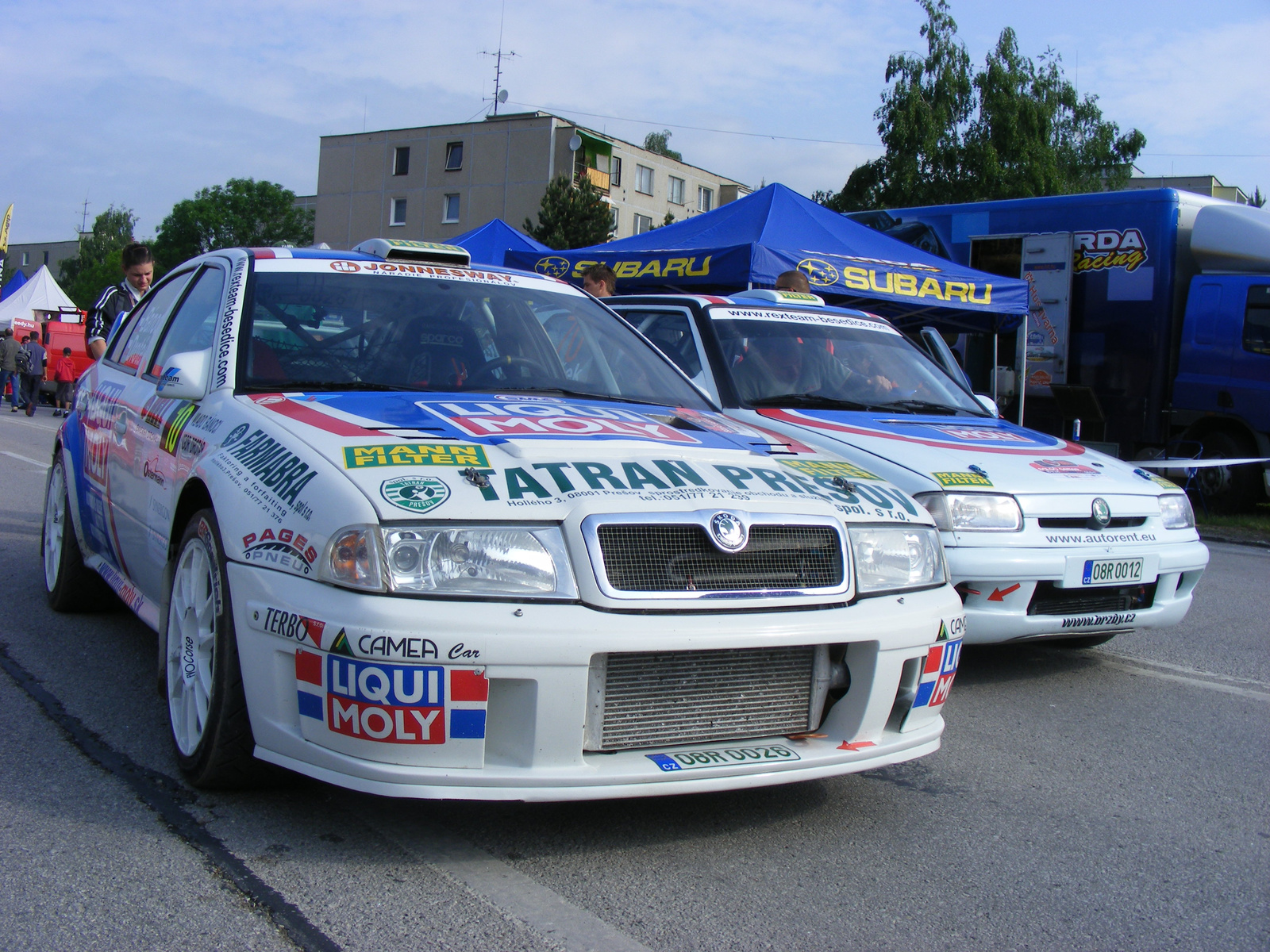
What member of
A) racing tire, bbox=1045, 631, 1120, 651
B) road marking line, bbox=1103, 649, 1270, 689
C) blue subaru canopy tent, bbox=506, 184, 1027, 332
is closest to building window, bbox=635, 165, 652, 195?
blue subaru canopy tent, bbox=506, 184, 1027, 332

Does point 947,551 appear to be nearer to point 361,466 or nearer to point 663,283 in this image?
point 361,466

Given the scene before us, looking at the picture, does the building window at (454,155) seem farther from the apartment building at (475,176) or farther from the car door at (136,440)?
the car door at (136,440)

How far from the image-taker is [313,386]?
3.46 metres

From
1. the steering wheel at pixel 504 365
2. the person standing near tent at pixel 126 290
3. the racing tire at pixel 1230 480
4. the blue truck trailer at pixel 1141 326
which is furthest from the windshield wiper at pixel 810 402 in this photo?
the racing tire at pixel 1230 480

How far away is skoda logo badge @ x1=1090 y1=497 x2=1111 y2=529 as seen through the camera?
4742mm

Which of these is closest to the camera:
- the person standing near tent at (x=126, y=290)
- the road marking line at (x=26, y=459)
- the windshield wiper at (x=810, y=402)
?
the windshield wiper at (x=810, y=402)

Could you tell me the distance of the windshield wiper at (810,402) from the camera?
5.74 m

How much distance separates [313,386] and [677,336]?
3.06 meters

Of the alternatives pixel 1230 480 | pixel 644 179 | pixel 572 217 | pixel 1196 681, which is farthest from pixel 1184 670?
pixel 644 179

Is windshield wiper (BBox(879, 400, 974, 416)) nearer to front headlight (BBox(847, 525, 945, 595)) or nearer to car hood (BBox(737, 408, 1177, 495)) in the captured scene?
car hood (BBox(737, 408, 1177, 495))

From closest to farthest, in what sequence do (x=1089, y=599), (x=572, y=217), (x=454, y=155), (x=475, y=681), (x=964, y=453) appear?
(x=475, y=681) → (x=1089, y=599) → (x=964, y=453) → (x=572, y=217) → (x=454, y=155)

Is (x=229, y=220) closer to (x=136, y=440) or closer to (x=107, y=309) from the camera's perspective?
(x=107, y=309)

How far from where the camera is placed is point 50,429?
60.8ft

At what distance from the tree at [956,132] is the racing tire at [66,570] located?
28852 mm
